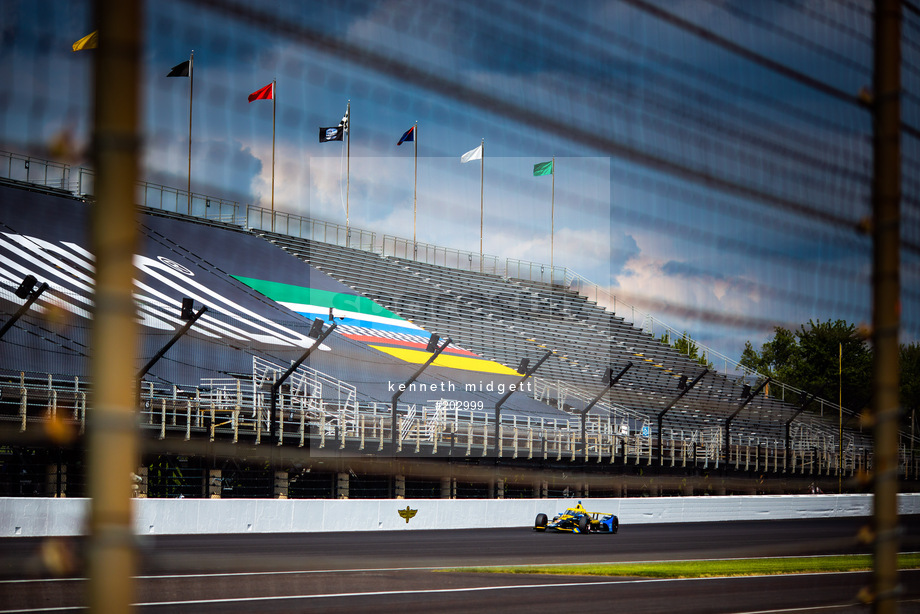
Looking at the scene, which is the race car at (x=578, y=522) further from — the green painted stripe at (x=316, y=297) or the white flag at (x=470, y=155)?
the white flag at (x=470, y=155)

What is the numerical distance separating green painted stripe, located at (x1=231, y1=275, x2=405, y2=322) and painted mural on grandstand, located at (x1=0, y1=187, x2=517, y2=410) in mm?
44

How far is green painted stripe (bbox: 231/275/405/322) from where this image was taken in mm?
35656

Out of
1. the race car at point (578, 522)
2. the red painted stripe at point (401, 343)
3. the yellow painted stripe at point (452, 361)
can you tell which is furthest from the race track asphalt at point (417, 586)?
the red painted stripe at point (401, 343)

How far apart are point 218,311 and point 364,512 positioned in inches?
431

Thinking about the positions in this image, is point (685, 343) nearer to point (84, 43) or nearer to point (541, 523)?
point (84, 43)

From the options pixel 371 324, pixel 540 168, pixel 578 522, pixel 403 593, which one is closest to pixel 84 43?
pixel 540 168

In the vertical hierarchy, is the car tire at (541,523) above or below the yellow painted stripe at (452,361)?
below

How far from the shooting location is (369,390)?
3109cm

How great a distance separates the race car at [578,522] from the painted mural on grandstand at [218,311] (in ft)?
28.0

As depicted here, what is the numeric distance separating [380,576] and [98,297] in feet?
37.6

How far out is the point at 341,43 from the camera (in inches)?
115

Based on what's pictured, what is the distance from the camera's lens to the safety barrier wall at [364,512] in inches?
702

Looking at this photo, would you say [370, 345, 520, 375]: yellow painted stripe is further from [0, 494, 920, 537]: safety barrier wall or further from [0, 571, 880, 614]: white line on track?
[0, 571, 880, 614]: white line on track

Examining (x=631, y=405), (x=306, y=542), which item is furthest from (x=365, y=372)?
(x=306, y=542)
